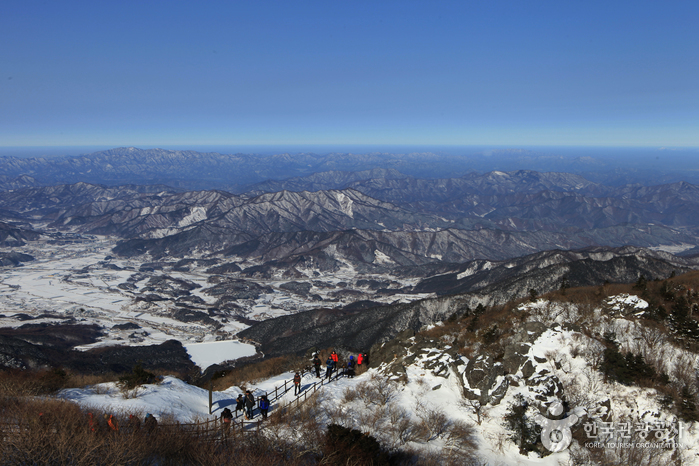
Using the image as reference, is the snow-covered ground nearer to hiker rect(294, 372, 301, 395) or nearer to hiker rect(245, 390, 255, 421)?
hiker rect(294, 372, 301, 395)

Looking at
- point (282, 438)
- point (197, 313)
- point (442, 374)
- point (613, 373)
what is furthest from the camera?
point (197, 313)

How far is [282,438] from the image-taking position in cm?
1892

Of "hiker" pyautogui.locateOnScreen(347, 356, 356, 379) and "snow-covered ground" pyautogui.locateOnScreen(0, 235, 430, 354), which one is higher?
"hiker" pyautogui.locateOnScreen(347, 356, 356, 379)

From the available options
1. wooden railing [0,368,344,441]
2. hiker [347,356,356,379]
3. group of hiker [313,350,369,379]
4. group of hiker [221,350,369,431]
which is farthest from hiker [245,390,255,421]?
hiker [347,356,356,379]

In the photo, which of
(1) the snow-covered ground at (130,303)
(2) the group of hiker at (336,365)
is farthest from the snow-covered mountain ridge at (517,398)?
(1) the snow-covered ground at (130,303)

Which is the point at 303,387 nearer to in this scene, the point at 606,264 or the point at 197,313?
the point at 606,264

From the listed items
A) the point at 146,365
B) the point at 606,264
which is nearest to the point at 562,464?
the point at 146,365

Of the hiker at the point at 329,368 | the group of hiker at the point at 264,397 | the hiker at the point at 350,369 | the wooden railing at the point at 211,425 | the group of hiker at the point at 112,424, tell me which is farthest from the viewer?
the hiker at the point at 350,369

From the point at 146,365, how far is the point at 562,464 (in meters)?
87.9

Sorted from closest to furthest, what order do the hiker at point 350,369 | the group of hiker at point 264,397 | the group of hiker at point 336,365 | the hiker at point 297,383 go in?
the group of hiker at point 264,397 < the hiker at point 297,383 < the group of hiker at point 336,365 < the hiker at point 350,369

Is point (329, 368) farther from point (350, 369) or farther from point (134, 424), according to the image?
point (134, 424)

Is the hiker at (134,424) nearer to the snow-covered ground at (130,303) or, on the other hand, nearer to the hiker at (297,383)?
the hiker at (297,383)

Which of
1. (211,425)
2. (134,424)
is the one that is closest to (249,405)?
(211,425)

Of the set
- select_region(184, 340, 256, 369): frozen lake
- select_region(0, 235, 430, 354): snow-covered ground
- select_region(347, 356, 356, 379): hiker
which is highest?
select_region(347, 356, 356, 379): hiker
